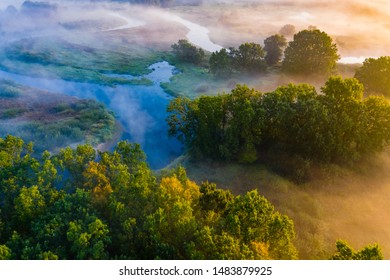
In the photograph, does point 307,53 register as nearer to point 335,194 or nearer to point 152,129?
point 152,129

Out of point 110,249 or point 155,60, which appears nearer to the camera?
point 110,249

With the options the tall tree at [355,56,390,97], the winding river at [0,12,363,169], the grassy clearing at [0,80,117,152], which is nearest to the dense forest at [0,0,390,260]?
the tall tree at [355,56,390,97]

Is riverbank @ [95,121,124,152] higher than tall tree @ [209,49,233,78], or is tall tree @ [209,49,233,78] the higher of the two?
tall tree @ [209,49,233,78]

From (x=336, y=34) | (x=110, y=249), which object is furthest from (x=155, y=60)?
(x=110, y=249)

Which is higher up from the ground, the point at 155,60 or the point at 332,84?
the point at 332,84

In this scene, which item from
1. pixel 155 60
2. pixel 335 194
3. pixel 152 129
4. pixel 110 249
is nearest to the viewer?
pixel 110 249

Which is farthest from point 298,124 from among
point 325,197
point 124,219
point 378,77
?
point 378,77

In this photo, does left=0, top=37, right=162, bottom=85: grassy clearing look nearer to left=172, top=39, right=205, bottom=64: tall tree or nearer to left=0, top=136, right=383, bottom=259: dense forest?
left=172, top=39, right=205, bottom=64: tall tree
